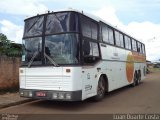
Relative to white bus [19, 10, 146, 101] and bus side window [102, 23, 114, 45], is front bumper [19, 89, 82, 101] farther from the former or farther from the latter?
bus side window [102, 23, 114, 45]

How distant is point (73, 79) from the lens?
376 inches

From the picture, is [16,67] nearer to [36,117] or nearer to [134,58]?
[36,117]

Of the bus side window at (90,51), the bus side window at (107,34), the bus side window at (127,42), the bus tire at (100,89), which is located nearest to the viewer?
the bus side window at (90,51)

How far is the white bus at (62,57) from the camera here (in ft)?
31.6

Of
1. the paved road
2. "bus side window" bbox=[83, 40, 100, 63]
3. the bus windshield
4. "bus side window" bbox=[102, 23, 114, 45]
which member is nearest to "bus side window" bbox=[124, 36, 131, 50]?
"bus side window" bbox=[102, 23, 114, 45]

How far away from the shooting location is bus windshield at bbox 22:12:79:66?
9.70 metres

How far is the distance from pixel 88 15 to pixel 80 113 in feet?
12.2

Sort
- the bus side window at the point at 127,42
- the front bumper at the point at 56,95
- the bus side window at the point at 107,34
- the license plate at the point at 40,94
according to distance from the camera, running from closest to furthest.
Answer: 1. the front bumper at the point at 56,95
2. the license plate at the point at 40,94
3. the bus side window at the point at 107,34
4. the bus side window at the point at 127,42

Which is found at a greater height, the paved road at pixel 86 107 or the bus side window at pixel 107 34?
the bus side window at pixel 107 34

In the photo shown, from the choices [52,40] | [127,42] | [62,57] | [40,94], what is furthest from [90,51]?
[127,42]

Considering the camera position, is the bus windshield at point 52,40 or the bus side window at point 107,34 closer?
the bus windshield at point 52,40

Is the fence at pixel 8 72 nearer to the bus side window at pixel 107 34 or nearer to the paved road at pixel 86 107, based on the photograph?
the paved road at pixel 86 107

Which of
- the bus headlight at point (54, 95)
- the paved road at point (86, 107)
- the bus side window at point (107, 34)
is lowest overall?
the paved road at point (86, 107)

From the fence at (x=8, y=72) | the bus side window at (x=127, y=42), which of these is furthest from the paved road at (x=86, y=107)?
the bus side window at (x=127, y=42)
